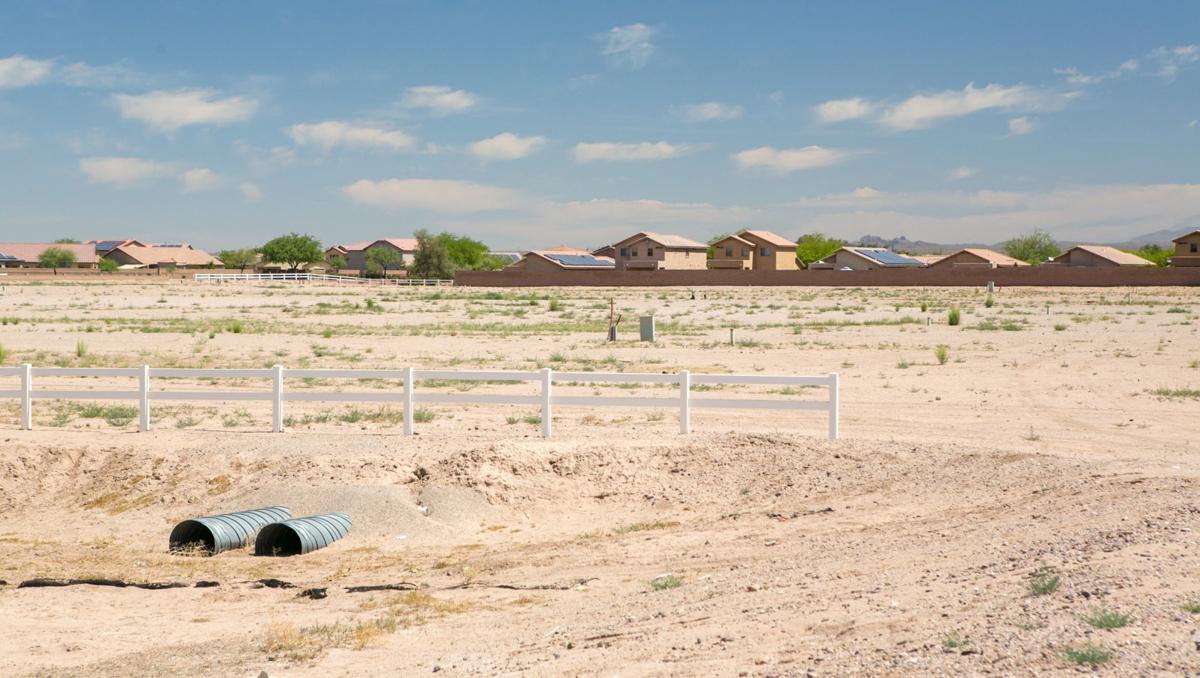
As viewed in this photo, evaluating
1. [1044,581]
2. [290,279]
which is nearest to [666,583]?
[1044,581]

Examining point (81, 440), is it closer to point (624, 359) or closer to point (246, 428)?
point (246, 428)

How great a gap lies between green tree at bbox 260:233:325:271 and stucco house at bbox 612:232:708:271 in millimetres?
62092

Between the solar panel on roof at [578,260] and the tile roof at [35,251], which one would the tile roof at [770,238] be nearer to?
the solar panel on roof at [578,260]

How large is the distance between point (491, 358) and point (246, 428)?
48.3ft

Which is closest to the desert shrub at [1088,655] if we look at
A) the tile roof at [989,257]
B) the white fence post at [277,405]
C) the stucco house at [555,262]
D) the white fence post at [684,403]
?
the white fence post at [684,403]

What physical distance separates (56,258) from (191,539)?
558 feet

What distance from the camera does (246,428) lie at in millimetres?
20375

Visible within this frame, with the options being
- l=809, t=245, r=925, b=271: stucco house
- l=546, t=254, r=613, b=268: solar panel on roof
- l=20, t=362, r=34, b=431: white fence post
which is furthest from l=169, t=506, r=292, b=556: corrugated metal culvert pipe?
l=546, t=254, r=613, b=268: solar panel on roof

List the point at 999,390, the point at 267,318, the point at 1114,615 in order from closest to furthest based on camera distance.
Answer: the point at 1114,615
the point at 999,390
the point at 267,318

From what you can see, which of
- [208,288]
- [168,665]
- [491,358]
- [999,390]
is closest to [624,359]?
[491,358]

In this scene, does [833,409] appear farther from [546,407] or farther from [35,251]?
[35,251]

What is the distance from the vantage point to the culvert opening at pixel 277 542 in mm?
14438

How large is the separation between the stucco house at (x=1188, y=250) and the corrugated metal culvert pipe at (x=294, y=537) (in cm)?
11862

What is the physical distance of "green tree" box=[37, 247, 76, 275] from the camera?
167 metres
